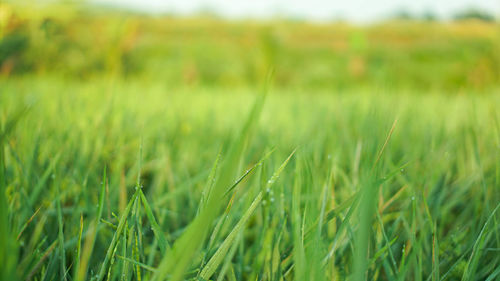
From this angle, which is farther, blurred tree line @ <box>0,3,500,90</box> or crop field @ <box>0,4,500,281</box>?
blurred tree line @ <box>0,3,500,90</box>

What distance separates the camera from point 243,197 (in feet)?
1.53

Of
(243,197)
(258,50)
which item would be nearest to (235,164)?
(243,197)

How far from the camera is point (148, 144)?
873mm

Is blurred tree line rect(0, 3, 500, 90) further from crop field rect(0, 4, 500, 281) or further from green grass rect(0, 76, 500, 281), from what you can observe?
green grass rect(0, 76, 500, 281)

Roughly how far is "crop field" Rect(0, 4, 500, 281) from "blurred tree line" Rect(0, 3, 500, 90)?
3 cm

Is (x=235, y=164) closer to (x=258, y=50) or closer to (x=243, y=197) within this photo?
(x=243, y=197)

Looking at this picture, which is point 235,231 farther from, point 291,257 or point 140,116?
point 140,116

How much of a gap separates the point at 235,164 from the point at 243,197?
1.10 ft

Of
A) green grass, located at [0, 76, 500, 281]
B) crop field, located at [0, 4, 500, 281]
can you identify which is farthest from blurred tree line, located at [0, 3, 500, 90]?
green grass, located at [0, 76, 500, 281]

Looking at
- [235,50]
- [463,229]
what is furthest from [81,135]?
[235,50]

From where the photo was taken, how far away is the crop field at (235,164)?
0.92 ft

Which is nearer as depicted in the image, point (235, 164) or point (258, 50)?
point (235, 164)

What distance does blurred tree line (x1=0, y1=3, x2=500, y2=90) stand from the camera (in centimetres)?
335

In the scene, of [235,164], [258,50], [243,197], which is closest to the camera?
[235,164]
